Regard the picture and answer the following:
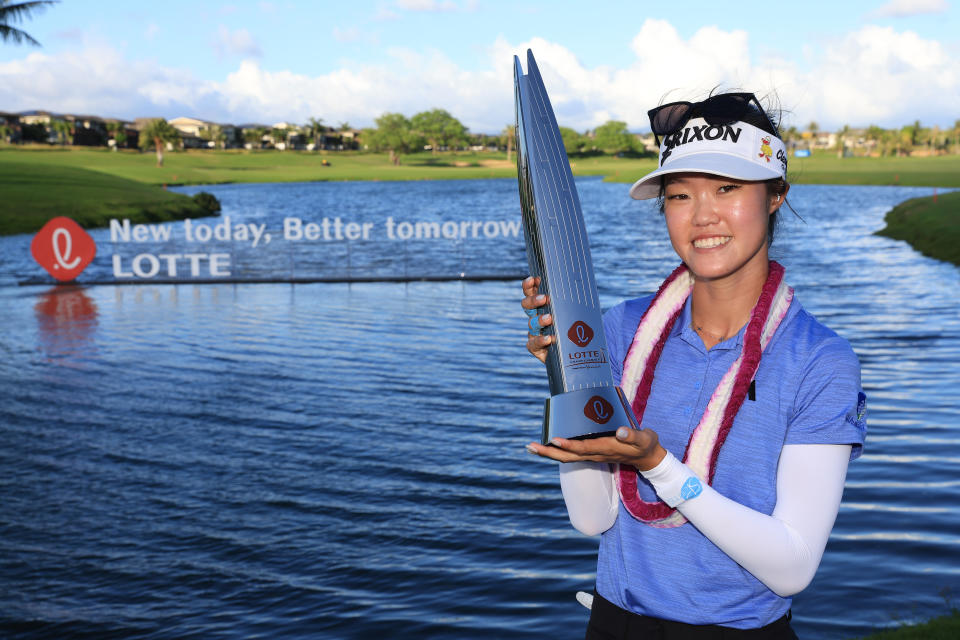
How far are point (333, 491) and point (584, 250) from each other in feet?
34.8

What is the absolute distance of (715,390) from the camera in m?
2.30

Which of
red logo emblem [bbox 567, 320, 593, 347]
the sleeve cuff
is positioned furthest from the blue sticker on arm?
red logo emblem [bbox 567, 320, 593, 347]

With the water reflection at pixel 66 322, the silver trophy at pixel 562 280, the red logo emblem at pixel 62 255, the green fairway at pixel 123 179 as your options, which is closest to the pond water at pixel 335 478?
the water reflection at pixel 66 322

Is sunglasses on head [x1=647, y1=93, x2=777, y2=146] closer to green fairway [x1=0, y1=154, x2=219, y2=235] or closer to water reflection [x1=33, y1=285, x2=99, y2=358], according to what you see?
water reflection [x1=33, y1=285, x2=99, y2=358]

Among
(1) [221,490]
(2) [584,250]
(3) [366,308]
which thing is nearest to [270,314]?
(3) [366,308]

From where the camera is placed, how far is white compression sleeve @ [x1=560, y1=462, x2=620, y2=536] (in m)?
2.43

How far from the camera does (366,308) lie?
91.2 ft

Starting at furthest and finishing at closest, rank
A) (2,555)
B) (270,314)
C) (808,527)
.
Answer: (270,314)
(2,555)
(808,527)

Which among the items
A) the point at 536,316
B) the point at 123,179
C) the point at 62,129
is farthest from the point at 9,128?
the point at 536,316

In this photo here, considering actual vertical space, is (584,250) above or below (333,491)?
above

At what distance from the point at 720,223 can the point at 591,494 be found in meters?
0.81

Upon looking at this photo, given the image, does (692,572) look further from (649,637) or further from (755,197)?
(755,197)

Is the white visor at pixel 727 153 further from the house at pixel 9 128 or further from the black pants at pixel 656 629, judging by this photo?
the house at pixel 9 128

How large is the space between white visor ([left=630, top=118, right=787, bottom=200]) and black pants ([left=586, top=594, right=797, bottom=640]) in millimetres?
1173
